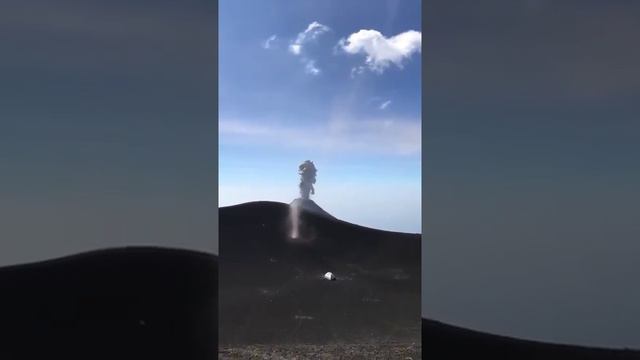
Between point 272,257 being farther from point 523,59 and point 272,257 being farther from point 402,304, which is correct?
point 523,59

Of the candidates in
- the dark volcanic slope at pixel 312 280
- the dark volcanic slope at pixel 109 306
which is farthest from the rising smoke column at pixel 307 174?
the dark volcanic slope at pixel 109 306

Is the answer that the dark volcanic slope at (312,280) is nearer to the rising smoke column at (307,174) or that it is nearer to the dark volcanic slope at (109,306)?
the rising smoke column at (307,174)

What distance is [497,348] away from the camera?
215cm

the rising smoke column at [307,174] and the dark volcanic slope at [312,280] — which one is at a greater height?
the rising smoke column at [307,174]

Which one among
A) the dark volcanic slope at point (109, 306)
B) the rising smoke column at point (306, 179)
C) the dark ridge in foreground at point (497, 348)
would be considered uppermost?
the rising smoke column at point (306, 179)

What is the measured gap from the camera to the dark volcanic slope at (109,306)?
2.02 m

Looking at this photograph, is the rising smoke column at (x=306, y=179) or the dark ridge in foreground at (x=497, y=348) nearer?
the dark ridge in foreground at (x=497, y=348)

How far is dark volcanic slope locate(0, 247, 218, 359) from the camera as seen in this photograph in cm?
202

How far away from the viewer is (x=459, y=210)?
6.97 ft

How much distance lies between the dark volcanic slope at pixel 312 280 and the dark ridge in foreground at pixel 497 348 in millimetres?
402

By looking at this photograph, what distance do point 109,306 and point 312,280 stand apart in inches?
49.6

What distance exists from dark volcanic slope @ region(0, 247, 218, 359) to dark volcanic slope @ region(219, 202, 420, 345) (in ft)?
1.27

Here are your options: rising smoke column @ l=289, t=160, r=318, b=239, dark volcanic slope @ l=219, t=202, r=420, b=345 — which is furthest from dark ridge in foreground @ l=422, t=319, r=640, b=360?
rising smoke column @ l=289, t=160, r=318, b=239

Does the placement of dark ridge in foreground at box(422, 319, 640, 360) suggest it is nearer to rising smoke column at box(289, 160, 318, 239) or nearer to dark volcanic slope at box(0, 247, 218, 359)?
rising smoke column at box(289, 160, 318, 239)
